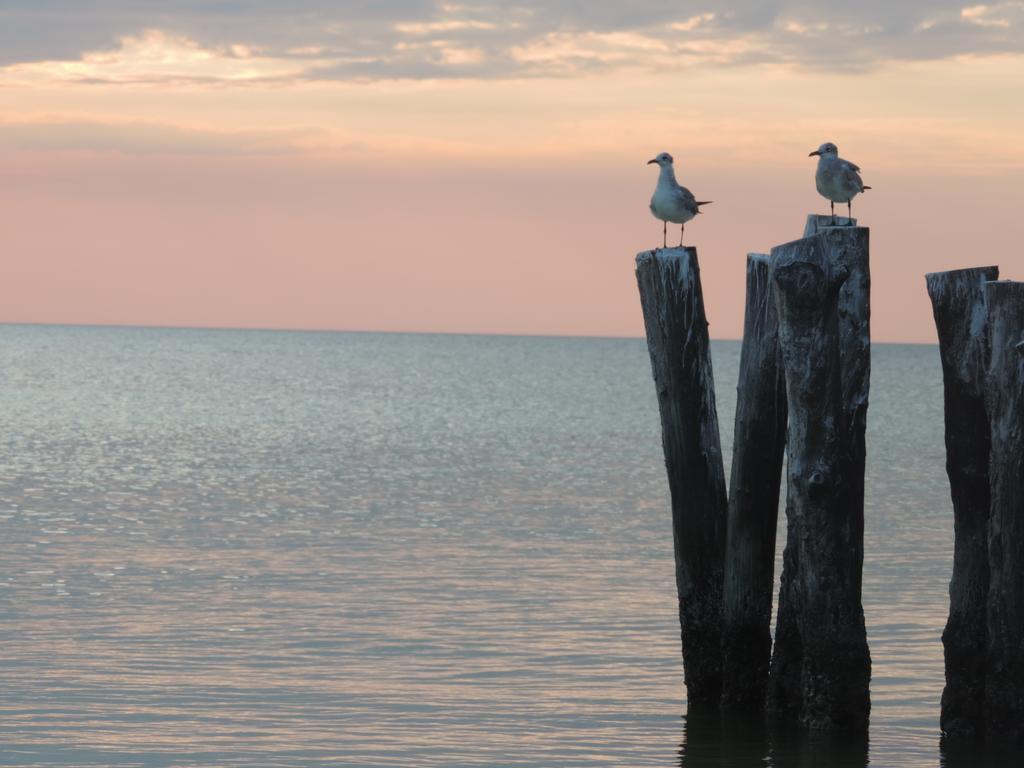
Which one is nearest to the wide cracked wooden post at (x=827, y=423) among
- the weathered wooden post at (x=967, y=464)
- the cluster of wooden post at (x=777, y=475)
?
the cluster of wooden post at (x=777, y=475)

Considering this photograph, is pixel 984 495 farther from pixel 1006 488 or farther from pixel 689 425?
pixel 689 425

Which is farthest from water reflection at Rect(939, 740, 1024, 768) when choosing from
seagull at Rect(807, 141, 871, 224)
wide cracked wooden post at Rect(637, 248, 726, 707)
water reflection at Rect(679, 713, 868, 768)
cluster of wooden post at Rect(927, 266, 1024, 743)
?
seagull at Rect(807, 141, 871, 224)

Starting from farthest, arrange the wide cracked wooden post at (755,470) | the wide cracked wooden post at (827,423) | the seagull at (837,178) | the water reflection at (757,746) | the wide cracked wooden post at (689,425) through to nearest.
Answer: the seagull at (837,178)
the wide cracked wooden post at (689,425)
the wide cracked wooden post at (755,470)
the water reflection at (757,746)
the wide cracked wooden post at (827,423)

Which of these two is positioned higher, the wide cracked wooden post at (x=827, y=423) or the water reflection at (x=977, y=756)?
the wide cracked wooden post at (x=827, y=423)

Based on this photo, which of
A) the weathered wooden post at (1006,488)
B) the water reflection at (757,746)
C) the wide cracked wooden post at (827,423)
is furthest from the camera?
the water reflection at (757,746)

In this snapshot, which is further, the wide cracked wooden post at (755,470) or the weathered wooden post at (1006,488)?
the wide cracked wooden post at (755,470)

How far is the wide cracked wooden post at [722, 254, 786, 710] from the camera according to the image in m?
11.0

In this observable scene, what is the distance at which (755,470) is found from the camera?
11.1m

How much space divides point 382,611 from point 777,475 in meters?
6.37

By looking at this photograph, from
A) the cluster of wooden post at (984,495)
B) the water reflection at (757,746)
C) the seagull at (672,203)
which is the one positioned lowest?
the water reflection at (757,746)

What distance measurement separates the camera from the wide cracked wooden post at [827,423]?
406 inches

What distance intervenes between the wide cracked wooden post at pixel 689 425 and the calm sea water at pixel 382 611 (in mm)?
995

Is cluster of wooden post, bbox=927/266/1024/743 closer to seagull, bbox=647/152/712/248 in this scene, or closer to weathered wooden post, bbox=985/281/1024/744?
weathered wooden post, bbox=985/281/1024/744

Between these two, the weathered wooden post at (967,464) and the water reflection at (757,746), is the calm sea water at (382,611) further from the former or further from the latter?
the weathered wooden post at (967,464)
